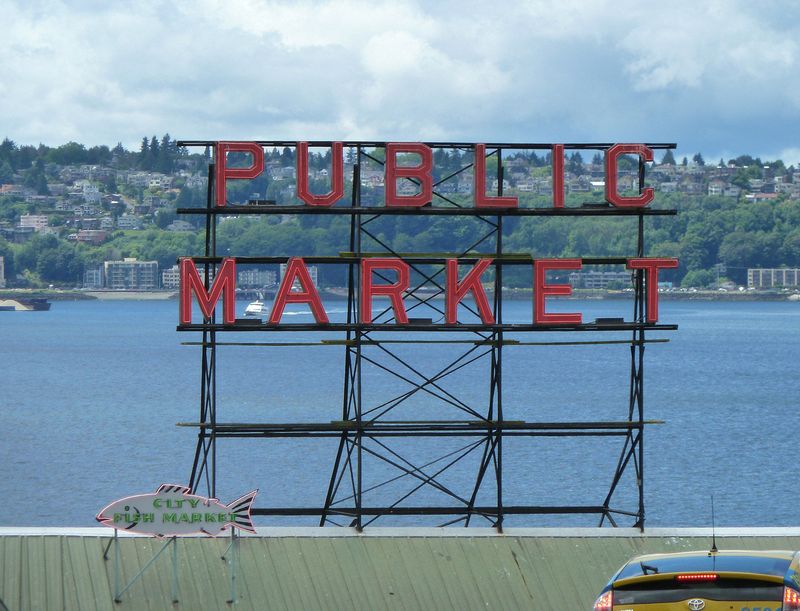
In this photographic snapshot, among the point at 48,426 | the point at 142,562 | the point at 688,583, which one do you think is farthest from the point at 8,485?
the point at 688,583

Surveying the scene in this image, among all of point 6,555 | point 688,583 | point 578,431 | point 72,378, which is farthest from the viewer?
point 72,378

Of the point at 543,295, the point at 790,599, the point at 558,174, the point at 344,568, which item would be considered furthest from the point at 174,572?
the point at 790,599

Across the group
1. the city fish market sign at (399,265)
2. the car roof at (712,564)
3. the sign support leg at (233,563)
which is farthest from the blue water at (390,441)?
the car roof at (712,564)

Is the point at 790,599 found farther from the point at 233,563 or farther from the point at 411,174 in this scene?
the point at 411,174

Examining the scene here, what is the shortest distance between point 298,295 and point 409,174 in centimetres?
348

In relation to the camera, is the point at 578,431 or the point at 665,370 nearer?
the point at 578,431

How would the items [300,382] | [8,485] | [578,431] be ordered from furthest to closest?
[300,382] < [8,485] < [578,431]

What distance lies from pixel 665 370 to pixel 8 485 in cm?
8766

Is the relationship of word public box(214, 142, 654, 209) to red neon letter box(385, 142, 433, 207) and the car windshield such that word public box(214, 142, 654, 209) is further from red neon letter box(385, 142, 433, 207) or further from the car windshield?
the car windshield

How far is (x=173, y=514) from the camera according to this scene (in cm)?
2656

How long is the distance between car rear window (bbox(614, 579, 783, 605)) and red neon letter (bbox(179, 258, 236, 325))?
1628 centimetres

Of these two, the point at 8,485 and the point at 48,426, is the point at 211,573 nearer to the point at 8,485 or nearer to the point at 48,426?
the point at 8,485

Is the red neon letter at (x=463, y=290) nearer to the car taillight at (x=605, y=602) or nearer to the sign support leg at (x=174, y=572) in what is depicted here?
the sign support leg at (x=174, y=572)

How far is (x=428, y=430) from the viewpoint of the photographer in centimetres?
3303
